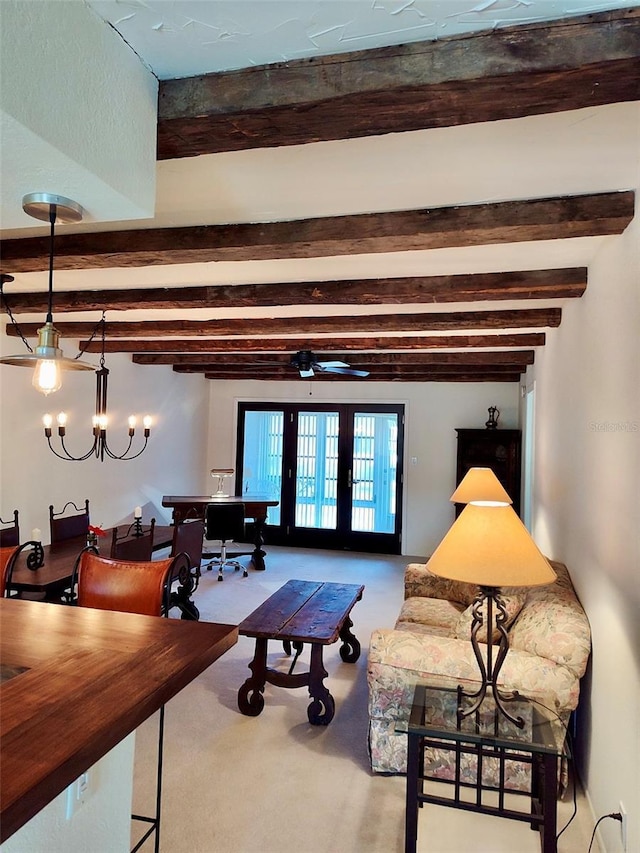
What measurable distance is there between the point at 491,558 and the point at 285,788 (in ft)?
4.79

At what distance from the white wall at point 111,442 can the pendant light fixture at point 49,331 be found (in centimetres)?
294

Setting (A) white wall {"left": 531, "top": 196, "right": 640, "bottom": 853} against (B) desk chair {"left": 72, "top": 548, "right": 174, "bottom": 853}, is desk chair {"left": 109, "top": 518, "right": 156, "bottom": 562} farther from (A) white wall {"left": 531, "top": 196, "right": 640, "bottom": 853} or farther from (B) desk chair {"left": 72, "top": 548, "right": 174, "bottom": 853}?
(A) white wall {"left": 531, "top": 196, "right": 640, "bottom": 853}

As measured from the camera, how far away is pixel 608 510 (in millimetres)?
2262

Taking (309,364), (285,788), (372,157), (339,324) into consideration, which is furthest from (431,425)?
(372,157)

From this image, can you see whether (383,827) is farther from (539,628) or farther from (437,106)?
Answer: (437,106)

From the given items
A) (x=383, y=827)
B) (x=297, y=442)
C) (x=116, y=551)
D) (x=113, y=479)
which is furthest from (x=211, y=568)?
(x=383, y=827)

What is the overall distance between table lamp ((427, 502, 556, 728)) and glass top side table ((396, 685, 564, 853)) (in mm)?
54

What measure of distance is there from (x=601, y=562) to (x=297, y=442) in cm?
571

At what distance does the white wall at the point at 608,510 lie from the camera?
73.6 inches

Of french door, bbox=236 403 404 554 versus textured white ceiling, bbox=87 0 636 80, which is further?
french door, bbox=236 403 404 554

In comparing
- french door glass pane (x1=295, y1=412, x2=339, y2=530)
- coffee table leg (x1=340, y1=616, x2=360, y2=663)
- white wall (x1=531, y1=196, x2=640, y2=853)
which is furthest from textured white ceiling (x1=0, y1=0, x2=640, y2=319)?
french door glass pane (x1=295, y1=412, x2=339, y2=530)

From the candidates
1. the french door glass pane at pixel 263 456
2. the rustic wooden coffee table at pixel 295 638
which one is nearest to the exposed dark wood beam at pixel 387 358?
the french door glass pane at pixel 263 456

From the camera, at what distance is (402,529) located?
7430 mm

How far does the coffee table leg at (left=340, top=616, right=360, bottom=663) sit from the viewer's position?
3.86 m
